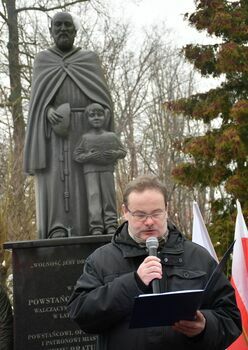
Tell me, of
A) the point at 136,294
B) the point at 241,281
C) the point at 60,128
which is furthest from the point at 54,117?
the point at 136,294

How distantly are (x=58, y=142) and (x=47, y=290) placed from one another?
5.27 feet

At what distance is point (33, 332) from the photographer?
685cm

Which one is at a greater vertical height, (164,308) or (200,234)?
(200,234)

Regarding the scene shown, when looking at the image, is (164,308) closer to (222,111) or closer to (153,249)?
(153,249)

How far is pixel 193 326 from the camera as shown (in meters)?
2.96

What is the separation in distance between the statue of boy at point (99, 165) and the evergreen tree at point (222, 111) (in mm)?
5898

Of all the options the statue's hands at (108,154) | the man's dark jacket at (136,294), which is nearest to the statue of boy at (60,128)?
the statue's hands at (108,154)

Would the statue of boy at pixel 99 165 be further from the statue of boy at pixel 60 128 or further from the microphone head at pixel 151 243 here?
the microphone head at pixel 151 243

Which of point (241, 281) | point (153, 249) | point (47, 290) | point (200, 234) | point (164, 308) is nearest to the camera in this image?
point (164, 308)

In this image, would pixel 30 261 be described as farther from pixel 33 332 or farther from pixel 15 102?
pixel 15 102

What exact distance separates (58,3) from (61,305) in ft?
49.6

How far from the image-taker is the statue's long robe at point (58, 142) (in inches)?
301

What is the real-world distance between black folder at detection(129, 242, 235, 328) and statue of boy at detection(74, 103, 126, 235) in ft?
15.3

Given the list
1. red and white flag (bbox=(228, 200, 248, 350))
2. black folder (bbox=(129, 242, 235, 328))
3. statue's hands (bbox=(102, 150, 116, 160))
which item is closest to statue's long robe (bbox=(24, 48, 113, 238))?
statue's hands (bbox=(102, 150, 116, 160))
